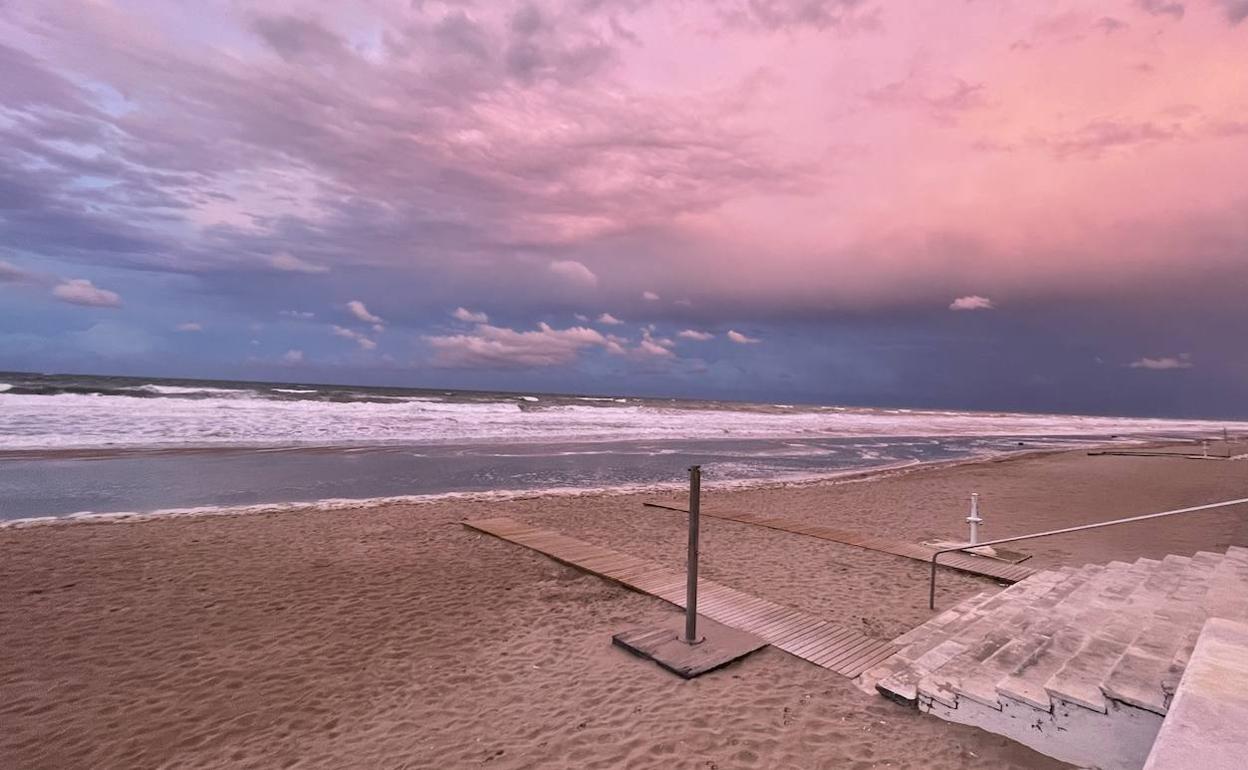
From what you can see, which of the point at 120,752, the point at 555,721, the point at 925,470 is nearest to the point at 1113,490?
the point at 925,470

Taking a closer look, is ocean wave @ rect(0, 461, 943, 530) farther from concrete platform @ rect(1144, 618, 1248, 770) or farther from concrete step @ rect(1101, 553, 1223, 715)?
concrete platform @ rect(1144, 618, 1248, 770)

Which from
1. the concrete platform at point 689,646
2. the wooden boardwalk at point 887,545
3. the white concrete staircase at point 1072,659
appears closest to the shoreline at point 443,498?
the wooden boardwalk at point 887,545

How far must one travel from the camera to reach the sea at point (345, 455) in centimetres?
1411

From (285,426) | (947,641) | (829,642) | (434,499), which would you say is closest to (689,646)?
(829,642)

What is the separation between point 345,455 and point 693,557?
61.9 ft

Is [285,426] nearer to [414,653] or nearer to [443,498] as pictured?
[443,498]

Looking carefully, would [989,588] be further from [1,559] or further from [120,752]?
[1,559]

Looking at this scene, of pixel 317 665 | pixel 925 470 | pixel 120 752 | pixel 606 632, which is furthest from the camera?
pixel 925 470

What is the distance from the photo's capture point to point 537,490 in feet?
51.4

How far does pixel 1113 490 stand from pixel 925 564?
13178 mm

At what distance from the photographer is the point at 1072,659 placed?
4910 mm

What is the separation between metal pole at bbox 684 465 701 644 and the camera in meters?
5.40

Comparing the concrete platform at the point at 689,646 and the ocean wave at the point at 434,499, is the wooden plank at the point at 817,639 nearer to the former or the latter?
the concrete platform at the point at 689,646

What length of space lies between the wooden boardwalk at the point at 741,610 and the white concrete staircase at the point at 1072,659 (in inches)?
14.2
